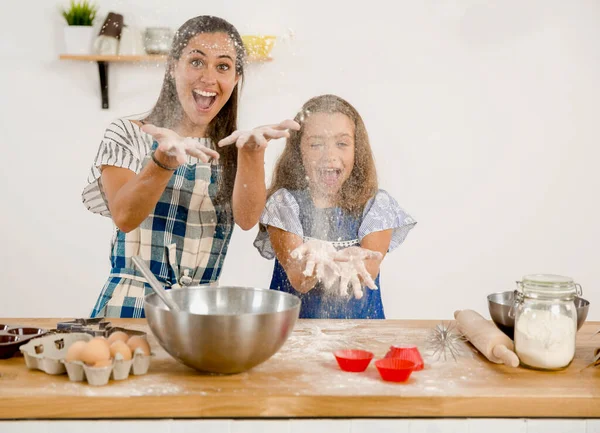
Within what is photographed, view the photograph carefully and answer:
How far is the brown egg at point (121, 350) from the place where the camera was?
113 centimetres

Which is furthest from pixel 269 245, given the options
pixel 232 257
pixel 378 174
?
pixel 378 174

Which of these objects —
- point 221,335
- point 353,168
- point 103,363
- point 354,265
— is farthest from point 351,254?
point 103,363

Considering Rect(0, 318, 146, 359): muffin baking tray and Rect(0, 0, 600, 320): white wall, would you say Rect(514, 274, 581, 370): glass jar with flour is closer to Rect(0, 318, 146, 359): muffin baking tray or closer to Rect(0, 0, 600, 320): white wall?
Rect(0, 318, 146, 359): muffin baking tray

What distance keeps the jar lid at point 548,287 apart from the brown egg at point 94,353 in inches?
28.4

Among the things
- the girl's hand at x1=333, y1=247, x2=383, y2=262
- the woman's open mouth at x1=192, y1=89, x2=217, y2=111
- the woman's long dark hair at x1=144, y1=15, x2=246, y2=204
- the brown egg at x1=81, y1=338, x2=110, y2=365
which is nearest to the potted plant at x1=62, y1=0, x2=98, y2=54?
the woman's long dark hair at x1=144, y1=15, x2=246, y2=204

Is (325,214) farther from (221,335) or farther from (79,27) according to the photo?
(79,27)

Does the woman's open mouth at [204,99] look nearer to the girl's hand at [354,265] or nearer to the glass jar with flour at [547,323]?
the girl's hand at [354,265]

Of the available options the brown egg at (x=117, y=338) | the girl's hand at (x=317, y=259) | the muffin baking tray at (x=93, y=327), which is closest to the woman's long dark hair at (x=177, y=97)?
the girl's hand at (x=317, y=259)

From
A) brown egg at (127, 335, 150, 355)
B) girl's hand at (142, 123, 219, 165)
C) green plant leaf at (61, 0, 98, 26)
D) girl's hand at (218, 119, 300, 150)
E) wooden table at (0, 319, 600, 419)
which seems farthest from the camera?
green plant leaf at (61, 0, 98, 26)

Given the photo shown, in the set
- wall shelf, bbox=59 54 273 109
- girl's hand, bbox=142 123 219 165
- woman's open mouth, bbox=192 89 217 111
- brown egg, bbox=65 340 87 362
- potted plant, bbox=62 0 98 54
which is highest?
potted plant, bbox=62 0 98 54

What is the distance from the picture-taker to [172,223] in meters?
1.82

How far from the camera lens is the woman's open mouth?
1848mm

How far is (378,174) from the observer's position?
200 cm

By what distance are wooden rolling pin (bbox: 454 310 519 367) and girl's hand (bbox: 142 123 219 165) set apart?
0.73 metres
